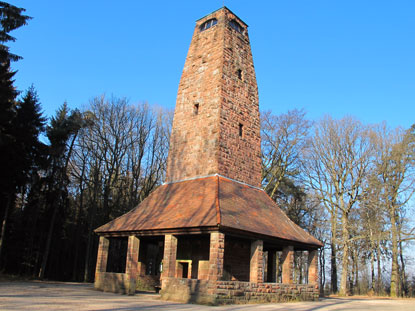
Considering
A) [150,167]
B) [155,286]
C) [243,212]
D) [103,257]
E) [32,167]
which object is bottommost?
[155,286]

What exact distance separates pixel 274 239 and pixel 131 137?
16.8 m

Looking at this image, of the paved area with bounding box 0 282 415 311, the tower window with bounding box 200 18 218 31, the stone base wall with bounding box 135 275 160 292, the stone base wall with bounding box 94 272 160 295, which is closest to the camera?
the paved area with bounding box 0 282 415 311

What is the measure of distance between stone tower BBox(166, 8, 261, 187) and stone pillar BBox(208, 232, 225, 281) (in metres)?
3.82

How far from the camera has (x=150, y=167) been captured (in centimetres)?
2897

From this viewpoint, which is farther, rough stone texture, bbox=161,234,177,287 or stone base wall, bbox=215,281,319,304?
rough stone texture, bbox=161,234,177,287

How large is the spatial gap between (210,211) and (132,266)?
373cm

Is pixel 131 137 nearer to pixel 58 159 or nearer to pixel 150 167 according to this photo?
pixel 150 167

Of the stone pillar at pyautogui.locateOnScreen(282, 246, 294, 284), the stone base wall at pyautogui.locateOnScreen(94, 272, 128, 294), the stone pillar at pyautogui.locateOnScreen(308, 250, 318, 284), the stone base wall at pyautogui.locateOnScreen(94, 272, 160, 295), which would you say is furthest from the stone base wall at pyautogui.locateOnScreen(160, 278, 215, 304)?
the stone pillar at pyautogui.locateOnScreen(308, 250, 318, 284)

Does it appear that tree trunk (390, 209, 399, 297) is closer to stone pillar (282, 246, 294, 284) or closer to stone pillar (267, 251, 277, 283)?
stone pillar (267, 251, 277, 283)

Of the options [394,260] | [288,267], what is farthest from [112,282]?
[394,260]

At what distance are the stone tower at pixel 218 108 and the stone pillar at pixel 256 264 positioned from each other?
3.45 m

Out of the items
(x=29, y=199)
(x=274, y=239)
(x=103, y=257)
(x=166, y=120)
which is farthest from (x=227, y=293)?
(x=166, y=120)

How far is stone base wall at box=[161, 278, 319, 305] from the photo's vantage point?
10.9 meters

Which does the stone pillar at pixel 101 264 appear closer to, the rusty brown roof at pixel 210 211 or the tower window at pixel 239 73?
the rusty brown roof at pixel 210 211
